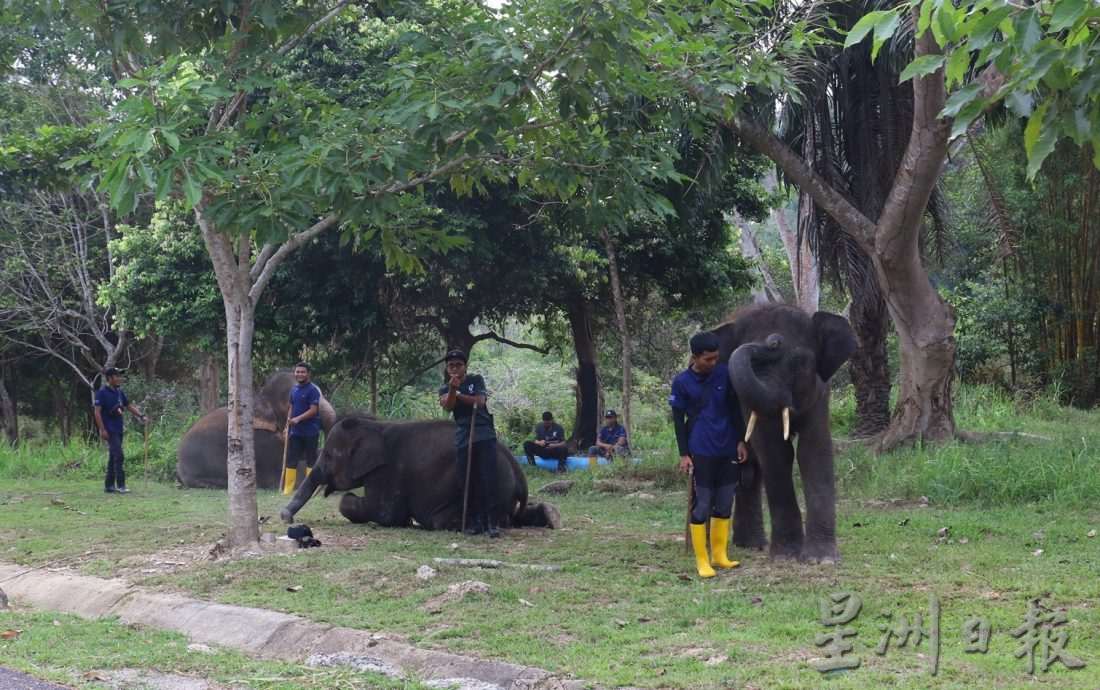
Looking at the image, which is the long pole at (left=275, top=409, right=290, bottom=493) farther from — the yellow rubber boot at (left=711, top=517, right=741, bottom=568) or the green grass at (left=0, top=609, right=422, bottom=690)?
the yellow rubber boot at (left=711, top=517, right=741, bottom=568)

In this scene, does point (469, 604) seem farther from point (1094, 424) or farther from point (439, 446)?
point (1094, 424)

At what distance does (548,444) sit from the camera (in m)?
17.6

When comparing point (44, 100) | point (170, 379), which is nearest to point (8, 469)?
point (44, 100)

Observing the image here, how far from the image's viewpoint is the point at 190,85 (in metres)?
7.35

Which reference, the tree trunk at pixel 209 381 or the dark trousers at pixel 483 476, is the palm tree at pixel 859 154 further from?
the tree trunk at pixel 209 381

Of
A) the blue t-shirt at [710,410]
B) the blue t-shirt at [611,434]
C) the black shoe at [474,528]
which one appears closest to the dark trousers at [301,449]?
the black shoe at [474,528]

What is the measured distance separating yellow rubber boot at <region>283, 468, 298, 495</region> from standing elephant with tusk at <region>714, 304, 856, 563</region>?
775 centimetres

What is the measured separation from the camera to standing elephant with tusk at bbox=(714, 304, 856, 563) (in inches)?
315

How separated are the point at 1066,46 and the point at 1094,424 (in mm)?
13243

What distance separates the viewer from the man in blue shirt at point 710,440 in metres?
8.10

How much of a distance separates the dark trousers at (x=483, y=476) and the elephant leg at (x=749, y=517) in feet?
8.12

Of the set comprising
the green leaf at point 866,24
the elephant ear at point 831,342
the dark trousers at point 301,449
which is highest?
the green leaf at point 866,24

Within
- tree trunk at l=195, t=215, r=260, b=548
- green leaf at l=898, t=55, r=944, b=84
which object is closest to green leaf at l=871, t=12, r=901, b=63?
green leaf at l=898, t=55, r=944, b=84

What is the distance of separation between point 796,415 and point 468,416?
3.42 m
